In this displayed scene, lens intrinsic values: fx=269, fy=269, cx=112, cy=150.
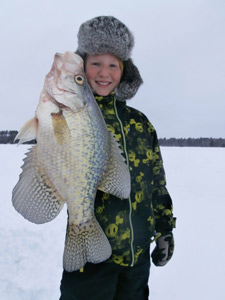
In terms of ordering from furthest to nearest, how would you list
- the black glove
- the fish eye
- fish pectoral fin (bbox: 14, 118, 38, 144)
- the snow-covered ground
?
the snow-covered ground
the black glove
the fish eye
fish pectoral fin (bbox: 14, 118, 38, 144)

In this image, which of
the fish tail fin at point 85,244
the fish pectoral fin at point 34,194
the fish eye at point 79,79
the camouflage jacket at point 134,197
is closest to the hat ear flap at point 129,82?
the camouflage jacket at point 134,197

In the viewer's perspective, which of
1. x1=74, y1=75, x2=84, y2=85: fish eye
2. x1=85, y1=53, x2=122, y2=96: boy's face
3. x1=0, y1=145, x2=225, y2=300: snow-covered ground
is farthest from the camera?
x1=0, y1=145, x2=225, y2=300: snow-covered ground

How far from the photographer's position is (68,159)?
1600 mm

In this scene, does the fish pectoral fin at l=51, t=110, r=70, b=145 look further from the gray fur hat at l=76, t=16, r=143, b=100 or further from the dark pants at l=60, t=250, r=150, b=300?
the dark pants at l=60, t=250, r=150, b=300

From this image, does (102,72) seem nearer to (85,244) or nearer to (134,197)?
(134,197)

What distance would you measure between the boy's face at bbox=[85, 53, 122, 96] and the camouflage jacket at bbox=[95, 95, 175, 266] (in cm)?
9

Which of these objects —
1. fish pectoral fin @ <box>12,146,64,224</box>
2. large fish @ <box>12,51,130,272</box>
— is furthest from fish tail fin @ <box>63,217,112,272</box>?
fish pectoral fin @ <box>12,146,64,224</box>

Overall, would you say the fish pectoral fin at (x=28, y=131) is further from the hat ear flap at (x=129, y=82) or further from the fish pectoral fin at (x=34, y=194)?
the hat ear flap at (x=129, y=82)

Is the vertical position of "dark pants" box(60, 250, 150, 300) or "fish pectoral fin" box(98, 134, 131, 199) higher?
"fish pectoral fin" box(98, 134, 131, 199)

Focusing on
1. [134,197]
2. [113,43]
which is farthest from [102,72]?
[134,197]

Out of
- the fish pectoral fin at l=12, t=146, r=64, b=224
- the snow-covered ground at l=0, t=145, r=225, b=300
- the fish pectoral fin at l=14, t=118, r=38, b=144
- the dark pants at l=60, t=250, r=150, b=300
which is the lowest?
the snow-covered ground at l=0, t=145, r=225, b=300

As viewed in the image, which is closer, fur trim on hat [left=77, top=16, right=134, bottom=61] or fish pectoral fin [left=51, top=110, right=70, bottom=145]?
fish pectoral fin [left=51, top=110, right=70, bottom=145]

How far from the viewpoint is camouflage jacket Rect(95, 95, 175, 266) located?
199 centimetres

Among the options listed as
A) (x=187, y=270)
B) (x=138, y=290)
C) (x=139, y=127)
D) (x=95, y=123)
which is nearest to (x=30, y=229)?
(x=187, y=270)
